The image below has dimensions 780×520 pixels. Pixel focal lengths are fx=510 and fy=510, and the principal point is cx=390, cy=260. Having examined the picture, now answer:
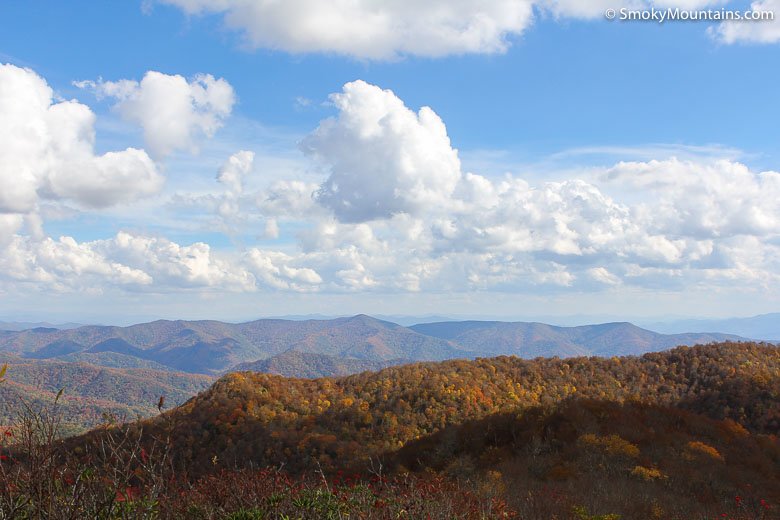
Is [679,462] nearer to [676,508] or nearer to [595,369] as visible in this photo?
[676,508]

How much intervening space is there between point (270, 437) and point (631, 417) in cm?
5742

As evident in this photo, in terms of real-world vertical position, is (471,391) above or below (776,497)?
below

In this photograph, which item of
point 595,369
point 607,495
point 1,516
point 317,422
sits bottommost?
point 317,422

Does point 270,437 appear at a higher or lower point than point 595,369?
lower

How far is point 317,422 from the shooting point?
8344cm

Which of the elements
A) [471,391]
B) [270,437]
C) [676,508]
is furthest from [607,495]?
[471,391]

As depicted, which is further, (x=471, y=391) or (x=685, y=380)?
(x=471, y=391)

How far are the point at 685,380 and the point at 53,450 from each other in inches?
3976

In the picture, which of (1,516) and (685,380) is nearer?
(1,516)

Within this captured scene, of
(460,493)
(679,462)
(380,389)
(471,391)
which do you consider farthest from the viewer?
(380,389)

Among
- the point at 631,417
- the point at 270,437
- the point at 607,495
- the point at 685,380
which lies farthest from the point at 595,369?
the point at 607,495

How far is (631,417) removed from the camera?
27.6 metres

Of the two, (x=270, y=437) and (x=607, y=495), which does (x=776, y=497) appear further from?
(x=270, y=437)

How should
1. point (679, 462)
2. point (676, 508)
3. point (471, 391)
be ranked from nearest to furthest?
point (676, 508), point (679, 462), point (471, 391)
